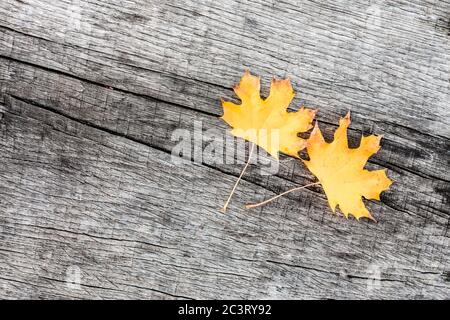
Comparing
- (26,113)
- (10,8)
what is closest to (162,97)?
(26,113)

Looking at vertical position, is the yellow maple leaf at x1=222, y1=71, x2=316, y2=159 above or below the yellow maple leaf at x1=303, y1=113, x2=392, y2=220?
above

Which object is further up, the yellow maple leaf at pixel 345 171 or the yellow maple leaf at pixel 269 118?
the yellow maple leaf at pixel 269 118

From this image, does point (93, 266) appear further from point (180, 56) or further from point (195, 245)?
point (180, 56)

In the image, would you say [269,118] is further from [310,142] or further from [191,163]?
[191,163]
